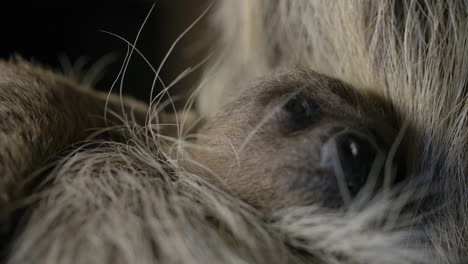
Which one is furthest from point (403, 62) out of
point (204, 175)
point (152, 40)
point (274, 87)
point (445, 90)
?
point (152, 40)

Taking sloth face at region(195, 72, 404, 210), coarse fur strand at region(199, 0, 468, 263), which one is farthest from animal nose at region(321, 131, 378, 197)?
coarse fur strand at region(199, 0, 468, 263)

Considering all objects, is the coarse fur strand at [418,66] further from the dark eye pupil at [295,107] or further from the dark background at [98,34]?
the dark background at [98,34]

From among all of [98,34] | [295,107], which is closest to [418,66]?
[295,107]

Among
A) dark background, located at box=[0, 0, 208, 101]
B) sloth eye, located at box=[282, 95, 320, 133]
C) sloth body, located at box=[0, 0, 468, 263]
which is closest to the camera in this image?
sloth body, located at box=[0, 0, 468, 263]

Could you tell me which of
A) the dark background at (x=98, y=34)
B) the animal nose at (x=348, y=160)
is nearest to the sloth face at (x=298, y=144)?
the animal nose at (x=348, y=160)

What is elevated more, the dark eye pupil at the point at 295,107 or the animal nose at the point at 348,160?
the dark eye pupil at the point at 295,107

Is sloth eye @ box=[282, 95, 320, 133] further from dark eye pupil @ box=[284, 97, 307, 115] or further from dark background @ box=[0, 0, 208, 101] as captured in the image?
dark background @ box=[0, 0, 208, 101]

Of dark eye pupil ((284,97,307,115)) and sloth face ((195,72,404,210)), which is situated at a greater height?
dark eye pupil ((284,97,307,115))

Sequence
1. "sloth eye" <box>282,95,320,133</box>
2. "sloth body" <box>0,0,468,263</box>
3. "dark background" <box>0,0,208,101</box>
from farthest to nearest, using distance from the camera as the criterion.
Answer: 1. "dark background" <box>0,0,208,101</box>
2. "sloth eye" <box>282,95,320,133</box>
3. "sloth body" <box>0,0,468,263</box>

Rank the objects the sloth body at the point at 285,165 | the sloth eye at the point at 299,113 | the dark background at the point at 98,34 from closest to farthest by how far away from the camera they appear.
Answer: the sloth body at the point at 285,165 < the sloth eye at the point at 299,113 < the dark background at the point at 98,34
